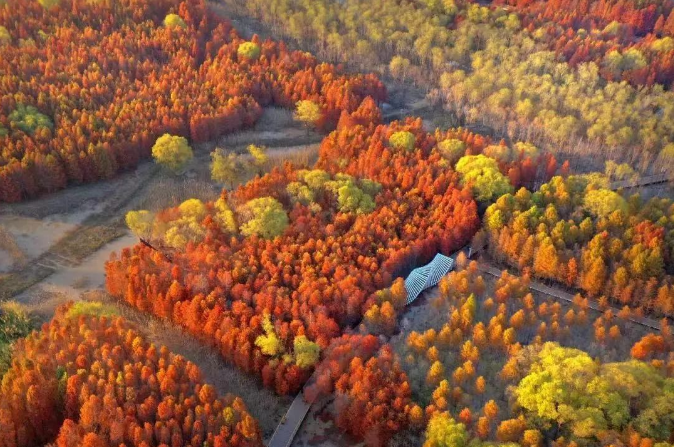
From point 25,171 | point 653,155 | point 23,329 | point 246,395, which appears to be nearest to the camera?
point 246,395

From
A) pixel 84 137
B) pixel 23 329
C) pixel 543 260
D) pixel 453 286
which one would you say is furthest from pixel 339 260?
pixel 84 137

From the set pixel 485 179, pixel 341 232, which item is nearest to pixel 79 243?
pixel 341 232

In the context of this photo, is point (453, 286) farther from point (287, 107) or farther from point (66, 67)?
point (66, 67)

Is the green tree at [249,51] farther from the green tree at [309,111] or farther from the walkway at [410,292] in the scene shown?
the walkway at [410,292]

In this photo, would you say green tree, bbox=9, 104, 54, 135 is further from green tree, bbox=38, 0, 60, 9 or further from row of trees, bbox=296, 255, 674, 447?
row of trees, bbox=296, 255, 674, 447

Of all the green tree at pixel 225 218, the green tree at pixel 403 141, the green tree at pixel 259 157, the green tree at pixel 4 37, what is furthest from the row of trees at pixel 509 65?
the green tree at pixel 225 218
